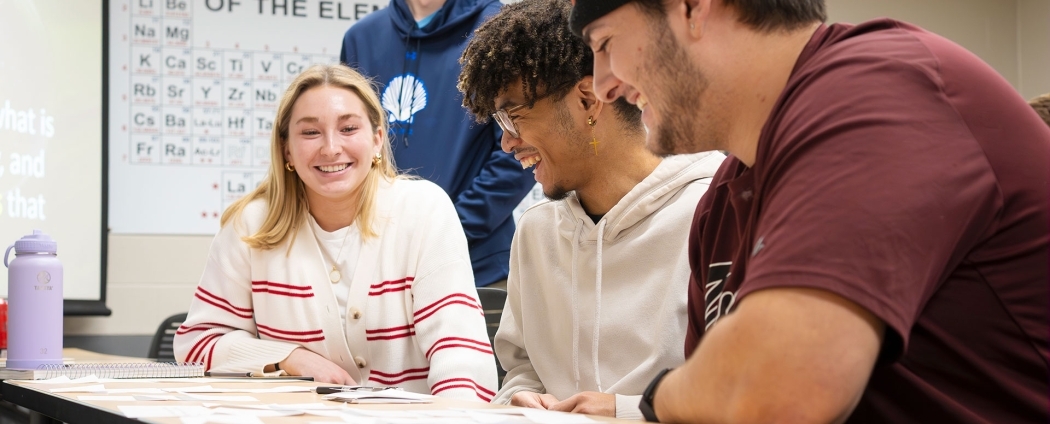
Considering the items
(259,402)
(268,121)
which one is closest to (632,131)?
(259,402)

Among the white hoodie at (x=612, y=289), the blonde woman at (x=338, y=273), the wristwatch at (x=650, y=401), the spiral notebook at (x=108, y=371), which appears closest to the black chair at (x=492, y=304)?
the blonde woman at (x=338, y=273)

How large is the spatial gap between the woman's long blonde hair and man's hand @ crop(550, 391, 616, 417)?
→ 1.00 meters

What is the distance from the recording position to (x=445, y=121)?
9.82 feet

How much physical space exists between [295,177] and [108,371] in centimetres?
73

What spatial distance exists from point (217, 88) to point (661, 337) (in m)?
2.83

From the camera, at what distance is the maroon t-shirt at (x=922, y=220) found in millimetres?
779

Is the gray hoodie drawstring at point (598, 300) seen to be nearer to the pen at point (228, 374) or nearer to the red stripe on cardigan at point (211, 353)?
the pen at point (228, 374)

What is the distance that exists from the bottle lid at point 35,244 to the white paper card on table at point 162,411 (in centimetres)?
75

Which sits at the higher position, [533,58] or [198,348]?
[533,58]

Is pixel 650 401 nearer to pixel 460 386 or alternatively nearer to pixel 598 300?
pixel 598 300

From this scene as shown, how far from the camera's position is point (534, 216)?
73.7 inches

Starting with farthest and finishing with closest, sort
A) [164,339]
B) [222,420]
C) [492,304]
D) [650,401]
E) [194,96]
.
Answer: [194,96] → [164,339] → [492,304] → [222,420] → [650,401]

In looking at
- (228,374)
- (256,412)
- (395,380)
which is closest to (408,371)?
(395,380)

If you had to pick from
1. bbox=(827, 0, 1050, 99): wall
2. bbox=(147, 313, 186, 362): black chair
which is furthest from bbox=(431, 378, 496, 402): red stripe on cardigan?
bbox=(827, 0, 1050, 99): wall
